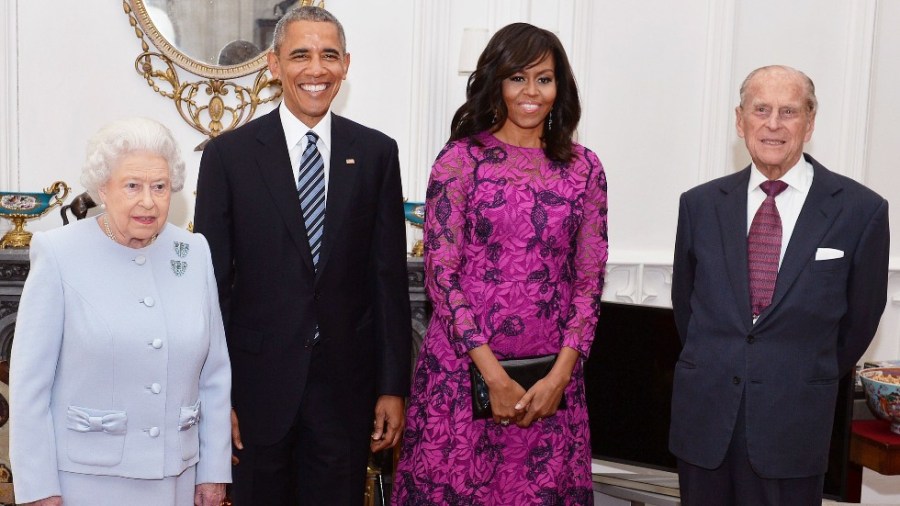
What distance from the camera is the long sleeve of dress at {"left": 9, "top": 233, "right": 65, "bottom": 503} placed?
1.94 m

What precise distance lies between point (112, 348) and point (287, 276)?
0.58m

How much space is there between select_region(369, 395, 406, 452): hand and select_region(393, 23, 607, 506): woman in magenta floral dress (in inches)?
1.9

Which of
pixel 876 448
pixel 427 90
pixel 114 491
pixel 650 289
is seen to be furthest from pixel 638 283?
pixel 114 491

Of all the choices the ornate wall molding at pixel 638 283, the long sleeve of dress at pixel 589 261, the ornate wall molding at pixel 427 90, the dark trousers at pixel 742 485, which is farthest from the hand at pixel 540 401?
the ornate wall molding at pixel 638 283

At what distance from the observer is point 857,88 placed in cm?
466

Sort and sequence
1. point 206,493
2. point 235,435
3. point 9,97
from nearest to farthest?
1. point 206,493
2. point 235,435
3. point 9,97

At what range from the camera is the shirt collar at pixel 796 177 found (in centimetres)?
259

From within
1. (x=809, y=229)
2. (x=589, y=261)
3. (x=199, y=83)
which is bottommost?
(x=589, y=261)

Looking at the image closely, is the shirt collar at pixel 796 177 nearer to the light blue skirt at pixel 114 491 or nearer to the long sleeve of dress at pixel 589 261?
the long sleeve of dress at pixel 589 261

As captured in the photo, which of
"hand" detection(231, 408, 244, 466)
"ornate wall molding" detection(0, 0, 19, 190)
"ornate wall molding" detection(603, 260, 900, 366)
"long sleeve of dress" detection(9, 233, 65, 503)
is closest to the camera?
"long sleeve of dress" detection(9, 233, 65, 503)

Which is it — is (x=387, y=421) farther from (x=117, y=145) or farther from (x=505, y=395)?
(x=117, y=145)

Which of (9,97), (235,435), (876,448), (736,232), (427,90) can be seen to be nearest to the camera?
(235,435)

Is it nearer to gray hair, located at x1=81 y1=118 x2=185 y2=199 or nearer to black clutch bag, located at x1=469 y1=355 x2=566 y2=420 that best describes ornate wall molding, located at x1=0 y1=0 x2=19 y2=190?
gray hair, located at x1=81 y1=118 x2=185 y2=199

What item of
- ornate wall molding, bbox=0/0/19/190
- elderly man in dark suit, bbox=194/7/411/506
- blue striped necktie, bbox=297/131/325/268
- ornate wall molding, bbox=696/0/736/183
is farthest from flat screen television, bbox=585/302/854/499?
ornate wall molding, bbox=0/0/19/190
